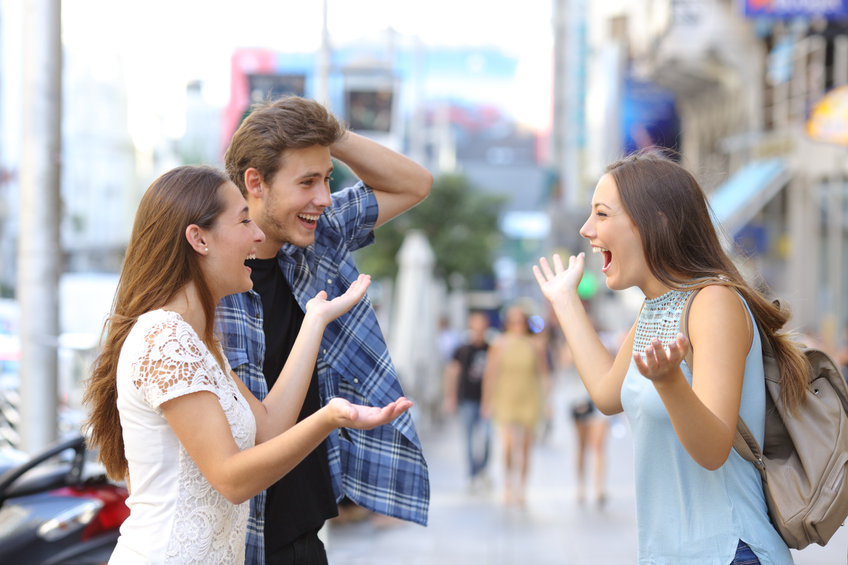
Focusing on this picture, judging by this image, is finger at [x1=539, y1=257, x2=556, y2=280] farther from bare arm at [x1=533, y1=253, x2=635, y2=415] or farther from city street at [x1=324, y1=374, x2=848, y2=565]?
city street at [x1=324, y1=374, x2=848, y2=565]

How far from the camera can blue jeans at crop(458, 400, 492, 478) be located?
1089 centimetres

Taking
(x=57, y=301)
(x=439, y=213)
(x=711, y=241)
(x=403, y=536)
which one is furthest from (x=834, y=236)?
(x=439, y=213)

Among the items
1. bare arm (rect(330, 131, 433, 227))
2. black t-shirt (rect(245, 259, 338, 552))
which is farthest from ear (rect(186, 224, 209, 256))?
bare arm (rect(330, 131, 433, 227))

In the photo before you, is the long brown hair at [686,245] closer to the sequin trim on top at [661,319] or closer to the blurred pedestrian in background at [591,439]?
the sequin trim on top at [661,319]

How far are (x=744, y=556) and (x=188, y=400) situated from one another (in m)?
1.27

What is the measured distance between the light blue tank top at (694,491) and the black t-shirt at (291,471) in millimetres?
878

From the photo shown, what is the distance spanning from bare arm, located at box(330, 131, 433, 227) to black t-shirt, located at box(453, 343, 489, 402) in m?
8.38

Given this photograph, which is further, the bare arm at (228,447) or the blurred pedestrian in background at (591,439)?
the blurred pedestrian in background at (591,439)

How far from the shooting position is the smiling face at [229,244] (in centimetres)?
213

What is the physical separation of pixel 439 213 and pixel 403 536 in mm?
33047

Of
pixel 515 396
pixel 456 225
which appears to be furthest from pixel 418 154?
pixel 515 396

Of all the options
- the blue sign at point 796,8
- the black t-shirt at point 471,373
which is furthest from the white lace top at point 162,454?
the blue sign at point 796,8

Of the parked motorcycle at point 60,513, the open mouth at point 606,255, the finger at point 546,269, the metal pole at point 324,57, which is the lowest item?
the parked motorcycle at point 60,513

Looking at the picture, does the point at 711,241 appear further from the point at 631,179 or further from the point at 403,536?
the point at 403,536
